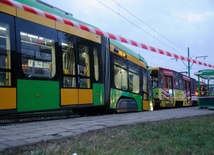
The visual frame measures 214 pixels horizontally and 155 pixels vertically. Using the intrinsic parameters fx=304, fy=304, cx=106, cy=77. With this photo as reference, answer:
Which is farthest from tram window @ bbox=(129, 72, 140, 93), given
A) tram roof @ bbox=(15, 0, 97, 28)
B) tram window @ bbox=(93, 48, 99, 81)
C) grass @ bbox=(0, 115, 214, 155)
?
grass @ bbox=(0, 115, 214, 155)

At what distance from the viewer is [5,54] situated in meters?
7.15

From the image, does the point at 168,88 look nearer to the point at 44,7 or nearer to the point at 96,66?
the point at 96,66

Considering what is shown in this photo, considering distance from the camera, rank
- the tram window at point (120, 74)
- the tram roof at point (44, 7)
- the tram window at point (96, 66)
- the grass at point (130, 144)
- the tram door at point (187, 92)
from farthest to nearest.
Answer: the tram door at point (187, 92) < the tram window at point (120, 74) < the tram window at point (96, 66) < the tram roof at point (44, 7) < the grass at point (130, 144)

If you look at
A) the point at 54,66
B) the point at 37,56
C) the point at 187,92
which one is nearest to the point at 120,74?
the point at 54,66

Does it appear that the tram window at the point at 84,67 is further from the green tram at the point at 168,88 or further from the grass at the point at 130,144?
the green tram at the point at 168,88

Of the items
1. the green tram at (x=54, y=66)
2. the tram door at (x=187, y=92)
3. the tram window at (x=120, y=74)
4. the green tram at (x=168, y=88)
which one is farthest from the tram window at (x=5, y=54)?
the tram door at (x=187, y=92)

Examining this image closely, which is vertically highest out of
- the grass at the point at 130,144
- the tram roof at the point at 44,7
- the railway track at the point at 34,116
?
the tram roof at the point at 44,7

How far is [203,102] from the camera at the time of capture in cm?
1702

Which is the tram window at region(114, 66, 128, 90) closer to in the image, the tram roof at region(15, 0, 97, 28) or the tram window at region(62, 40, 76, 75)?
the tram window at region(62, 40, 76, 75)

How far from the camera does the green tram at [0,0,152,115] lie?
7262 millimetres

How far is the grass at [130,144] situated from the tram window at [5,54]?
2544 mm

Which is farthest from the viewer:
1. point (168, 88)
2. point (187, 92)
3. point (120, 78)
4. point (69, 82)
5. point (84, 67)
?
point (187, 92)

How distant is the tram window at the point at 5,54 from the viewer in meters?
7.04

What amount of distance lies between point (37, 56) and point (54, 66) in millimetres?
672
